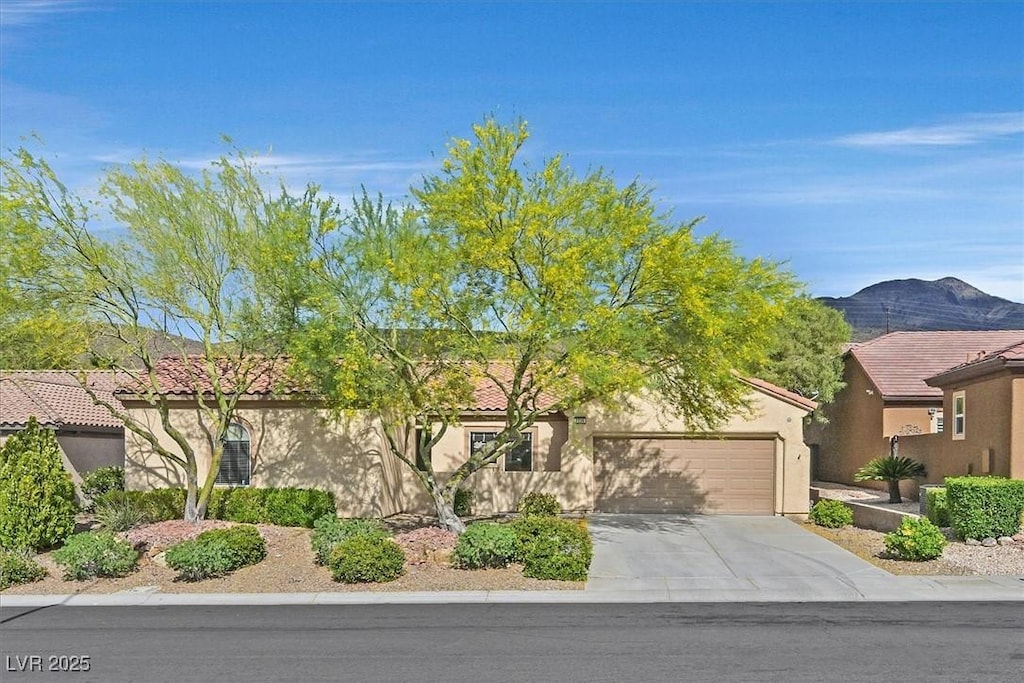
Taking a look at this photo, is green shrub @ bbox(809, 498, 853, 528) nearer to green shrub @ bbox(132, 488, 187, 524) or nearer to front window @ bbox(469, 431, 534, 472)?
front window @ bbox(469, 431, 534, 472)

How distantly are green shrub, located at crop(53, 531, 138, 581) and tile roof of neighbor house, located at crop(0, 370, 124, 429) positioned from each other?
11.6 meters

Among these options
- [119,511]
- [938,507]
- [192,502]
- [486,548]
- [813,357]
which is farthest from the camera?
[813,357]

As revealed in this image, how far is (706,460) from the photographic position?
100.0 ft

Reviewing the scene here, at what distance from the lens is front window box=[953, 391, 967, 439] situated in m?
27.9

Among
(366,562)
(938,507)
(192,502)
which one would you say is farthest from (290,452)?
(938,507)

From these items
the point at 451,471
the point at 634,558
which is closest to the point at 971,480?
the point at 634,558

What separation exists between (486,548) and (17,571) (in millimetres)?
8543

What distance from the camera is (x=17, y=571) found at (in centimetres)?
1981

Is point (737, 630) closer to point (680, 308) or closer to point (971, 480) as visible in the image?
point (680, 308)

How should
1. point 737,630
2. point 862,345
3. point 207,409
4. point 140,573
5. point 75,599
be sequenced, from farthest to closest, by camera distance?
point 862,345 < point 207,409 < point 140,573 < point 75,599 < point 737,630

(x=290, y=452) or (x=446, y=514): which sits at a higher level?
(x=290, y=452)

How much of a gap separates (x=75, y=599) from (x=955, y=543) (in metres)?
16.5

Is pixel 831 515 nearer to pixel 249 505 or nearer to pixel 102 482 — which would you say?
pixel 249 505

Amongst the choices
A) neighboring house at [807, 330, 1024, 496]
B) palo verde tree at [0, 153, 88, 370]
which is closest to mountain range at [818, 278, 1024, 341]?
neighboring house at [807, 330, 1024, 496]
